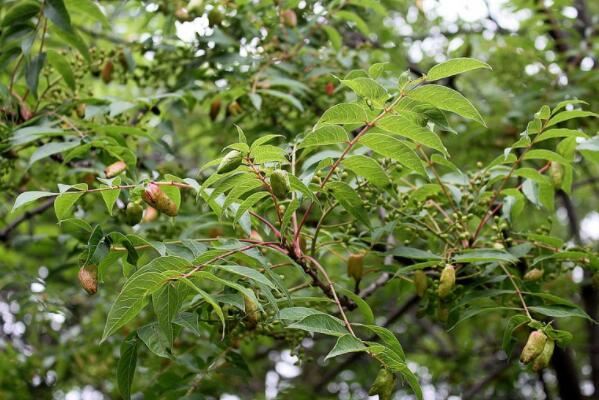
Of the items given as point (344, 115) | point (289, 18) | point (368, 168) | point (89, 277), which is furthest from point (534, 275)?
point (289, 18)

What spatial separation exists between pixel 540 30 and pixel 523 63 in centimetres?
23

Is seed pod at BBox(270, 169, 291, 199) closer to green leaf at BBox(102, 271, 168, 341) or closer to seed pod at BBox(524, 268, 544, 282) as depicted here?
green leaf at BBox(102, 271, 168, 341)

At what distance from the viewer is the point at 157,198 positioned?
6.19ft

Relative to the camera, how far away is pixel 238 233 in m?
2.59

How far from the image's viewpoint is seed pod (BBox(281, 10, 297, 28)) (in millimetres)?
3088

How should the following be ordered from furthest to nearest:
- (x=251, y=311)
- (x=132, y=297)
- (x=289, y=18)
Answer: (x=289, y=18)
(x=251, y=311)
(x=132, y=297)

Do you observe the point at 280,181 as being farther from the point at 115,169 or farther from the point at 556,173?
the point at 556,173

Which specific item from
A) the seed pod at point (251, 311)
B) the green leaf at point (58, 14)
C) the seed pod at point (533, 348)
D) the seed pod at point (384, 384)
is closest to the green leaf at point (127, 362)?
the seed pod at point (251, 311)

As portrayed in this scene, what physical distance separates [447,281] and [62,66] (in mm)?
1675

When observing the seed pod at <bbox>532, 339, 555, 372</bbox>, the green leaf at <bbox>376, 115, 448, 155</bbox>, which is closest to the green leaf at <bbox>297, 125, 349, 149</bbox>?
the green leaf at <bbox>376, 115, 448, 155</bbox>

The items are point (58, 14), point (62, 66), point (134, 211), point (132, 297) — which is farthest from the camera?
point (62, 66)

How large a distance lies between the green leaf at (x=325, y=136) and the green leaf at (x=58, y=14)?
4.19 feet

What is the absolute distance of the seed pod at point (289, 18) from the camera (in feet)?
10.1

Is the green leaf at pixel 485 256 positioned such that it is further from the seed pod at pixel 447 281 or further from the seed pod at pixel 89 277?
the seed pod at pixel 89 277
